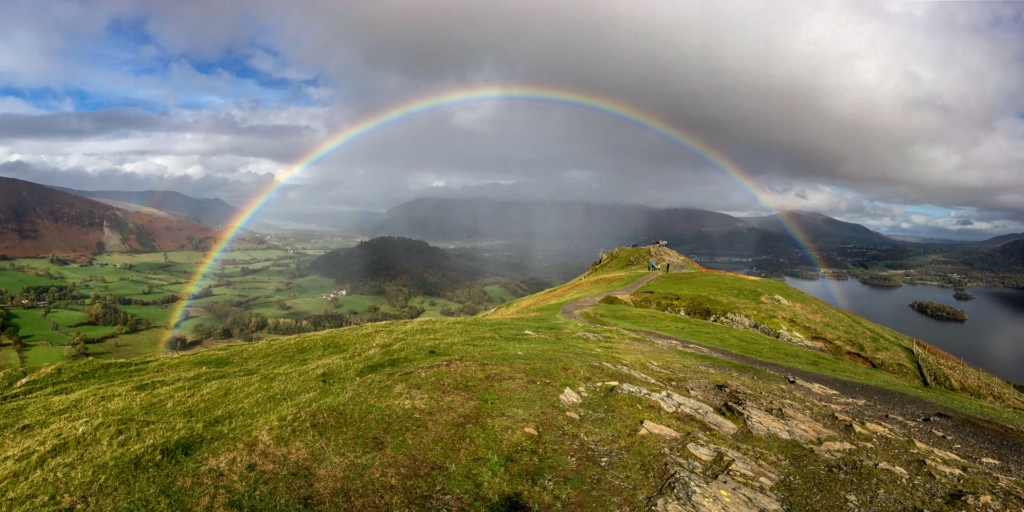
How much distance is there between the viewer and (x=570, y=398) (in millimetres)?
14891

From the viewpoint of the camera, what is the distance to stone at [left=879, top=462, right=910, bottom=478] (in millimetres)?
11244

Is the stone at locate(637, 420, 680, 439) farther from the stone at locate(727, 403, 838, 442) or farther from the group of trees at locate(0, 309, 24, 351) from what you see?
the group of trees at locate(0, 309, 24, 351)

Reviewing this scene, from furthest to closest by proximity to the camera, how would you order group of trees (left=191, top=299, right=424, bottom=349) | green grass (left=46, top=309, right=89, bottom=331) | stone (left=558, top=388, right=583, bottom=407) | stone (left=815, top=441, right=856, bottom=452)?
group of trees (left=191, top=299, right=424, bottom=349)
green grass (left=46, top=309, right=89, bottom=331)
stone (left=558, top=388, right=583, bottom=407)
stone (left=815, top=441, right=856, bottom=452)

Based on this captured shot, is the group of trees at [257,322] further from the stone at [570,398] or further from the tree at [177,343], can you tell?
the stone at [570,398]

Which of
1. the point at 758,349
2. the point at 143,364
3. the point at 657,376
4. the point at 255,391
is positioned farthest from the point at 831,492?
A: the point at 143,364

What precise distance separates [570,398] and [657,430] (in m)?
3.30

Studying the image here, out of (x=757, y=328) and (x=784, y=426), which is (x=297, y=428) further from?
(x=757, y=328)

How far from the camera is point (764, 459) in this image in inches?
460

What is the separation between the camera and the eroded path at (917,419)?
13.7 metres

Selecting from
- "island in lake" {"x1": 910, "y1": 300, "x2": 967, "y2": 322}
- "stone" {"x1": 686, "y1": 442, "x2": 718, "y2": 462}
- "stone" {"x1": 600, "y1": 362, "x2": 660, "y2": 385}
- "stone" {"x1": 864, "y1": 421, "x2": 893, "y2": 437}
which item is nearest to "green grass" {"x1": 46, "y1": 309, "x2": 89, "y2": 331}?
"stone" {"x1": 600, "y1": 362, "x2": 660, "y2": 385}

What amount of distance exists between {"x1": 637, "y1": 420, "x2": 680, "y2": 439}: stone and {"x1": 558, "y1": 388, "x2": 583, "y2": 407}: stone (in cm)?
255

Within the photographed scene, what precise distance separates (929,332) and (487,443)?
560ft

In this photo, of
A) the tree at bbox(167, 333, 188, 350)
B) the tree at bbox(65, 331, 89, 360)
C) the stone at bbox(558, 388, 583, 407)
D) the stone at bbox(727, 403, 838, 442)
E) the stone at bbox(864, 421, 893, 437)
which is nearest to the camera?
the stone at bbox(727, 403, 838, 442)

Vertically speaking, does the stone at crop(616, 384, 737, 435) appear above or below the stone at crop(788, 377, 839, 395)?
above
